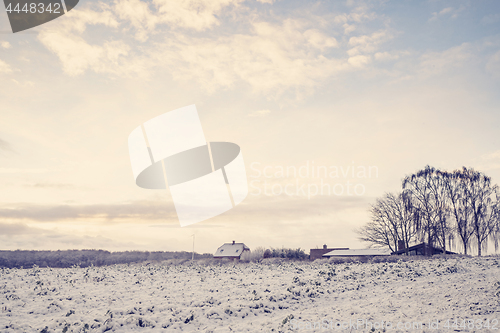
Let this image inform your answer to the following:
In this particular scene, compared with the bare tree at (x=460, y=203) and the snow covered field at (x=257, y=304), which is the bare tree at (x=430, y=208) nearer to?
the bare tree at (x=460, y=203)

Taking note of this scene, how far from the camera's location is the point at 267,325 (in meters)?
11.4

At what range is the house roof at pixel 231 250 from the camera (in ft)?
237

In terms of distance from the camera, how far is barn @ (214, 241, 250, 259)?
235ft

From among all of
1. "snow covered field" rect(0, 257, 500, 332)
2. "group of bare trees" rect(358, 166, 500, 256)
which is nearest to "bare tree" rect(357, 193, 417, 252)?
"group of bare trees" rect(358, 166, 500, 256)

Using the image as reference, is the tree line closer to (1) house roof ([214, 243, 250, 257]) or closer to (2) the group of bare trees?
(1) house roof ([214, 243, 250, 257])

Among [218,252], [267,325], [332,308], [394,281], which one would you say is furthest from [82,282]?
[218,252]

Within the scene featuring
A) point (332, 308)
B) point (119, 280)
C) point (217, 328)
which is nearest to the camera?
point (217, 328)

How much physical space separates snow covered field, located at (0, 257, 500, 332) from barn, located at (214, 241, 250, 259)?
5335 centimetres

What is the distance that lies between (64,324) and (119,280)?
9629mm

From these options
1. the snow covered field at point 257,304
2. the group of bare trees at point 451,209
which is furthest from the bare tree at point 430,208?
the snow covered field at point 257,304

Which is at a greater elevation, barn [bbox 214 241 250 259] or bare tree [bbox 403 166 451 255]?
bare tree [bbox 403 166 451 255]

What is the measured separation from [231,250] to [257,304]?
61.8 m

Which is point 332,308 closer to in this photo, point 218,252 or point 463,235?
point 463,235

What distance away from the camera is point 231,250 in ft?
243
